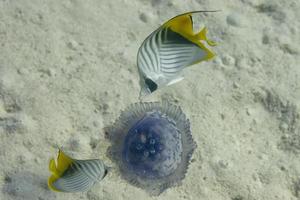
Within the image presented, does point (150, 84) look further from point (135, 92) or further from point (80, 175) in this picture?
point (135, 92)

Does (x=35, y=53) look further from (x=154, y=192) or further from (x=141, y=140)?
(x=154, y=192)

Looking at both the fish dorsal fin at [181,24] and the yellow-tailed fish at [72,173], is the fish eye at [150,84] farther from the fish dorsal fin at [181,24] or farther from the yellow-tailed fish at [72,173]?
the yellow-tailed fish at [72,173]

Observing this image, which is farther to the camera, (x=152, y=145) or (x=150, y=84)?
(x=152, y=145)

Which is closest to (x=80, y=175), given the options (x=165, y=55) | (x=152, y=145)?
(x=152, y=145)

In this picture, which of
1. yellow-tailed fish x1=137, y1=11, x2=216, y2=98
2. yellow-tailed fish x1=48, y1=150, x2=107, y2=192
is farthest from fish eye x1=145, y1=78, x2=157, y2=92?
yellow-tailed fish x1=48, y1=150, x2=107, y2=192

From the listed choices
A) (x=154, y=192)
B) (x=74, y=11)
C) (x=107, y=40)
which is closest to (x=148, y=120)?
(x=154, y=192)

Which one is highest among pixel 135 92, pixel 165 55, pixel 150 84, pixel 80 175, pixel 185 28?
pixel 185 28
